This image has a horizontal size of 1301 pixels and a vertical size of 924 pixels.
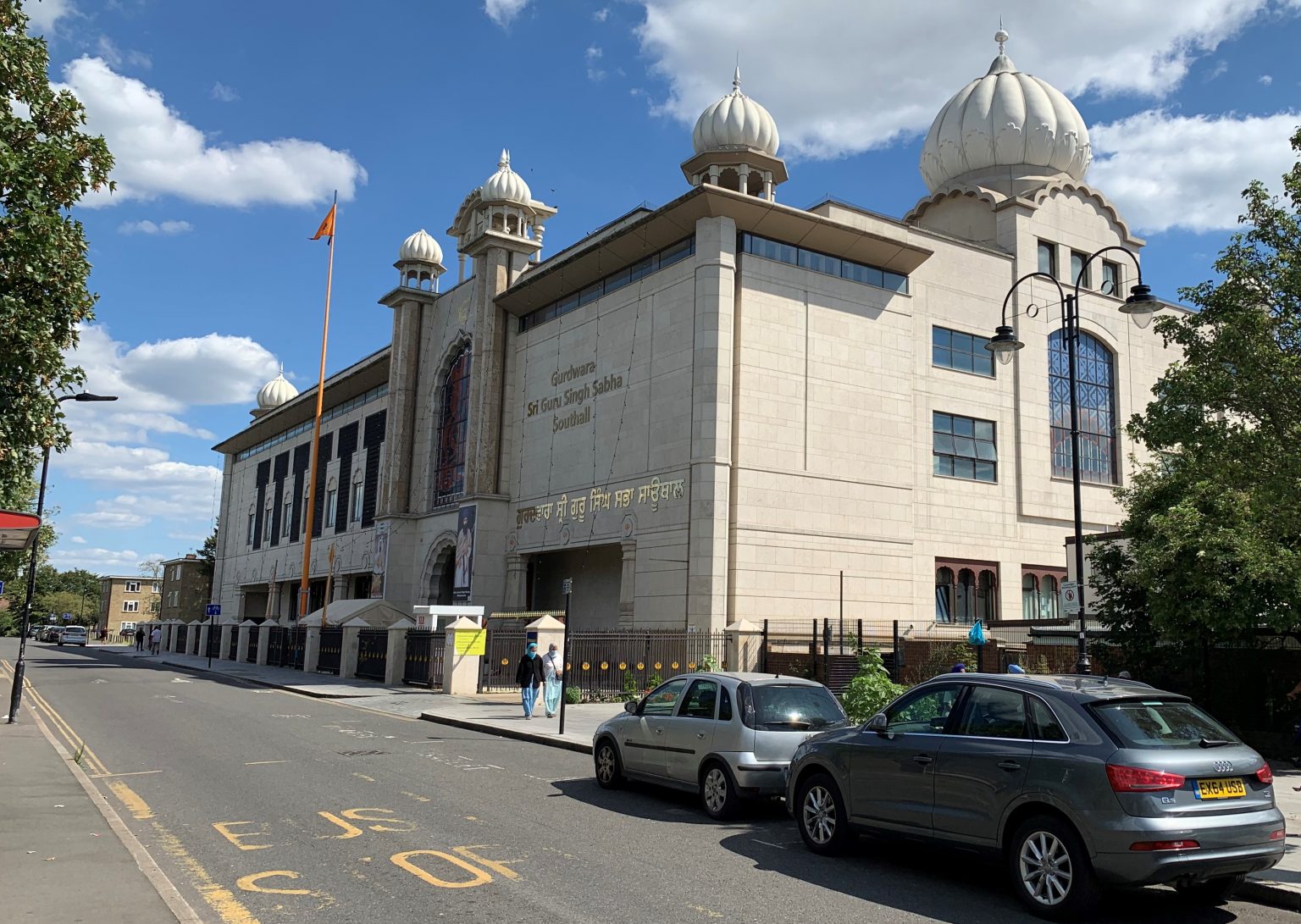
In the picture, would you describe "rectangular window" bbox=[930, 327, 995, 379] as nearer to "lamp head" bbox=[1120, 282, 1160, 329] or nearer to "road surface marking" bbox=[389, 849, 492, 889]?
"lamp head" bbox=[1120, 282, 1160, 329]

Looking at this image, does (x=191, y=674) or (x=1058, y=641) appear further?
(x=191, y=674)

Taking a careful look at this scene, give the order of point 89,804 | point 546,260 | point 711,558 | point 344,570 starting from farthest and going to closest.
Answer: point 344,570 → point 546,260 → point 711,558 → point 89,804

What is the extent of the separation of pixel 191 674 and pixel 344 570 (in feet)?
59.8

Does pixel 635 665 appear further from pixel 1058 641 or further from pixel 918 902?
pixel 918 902

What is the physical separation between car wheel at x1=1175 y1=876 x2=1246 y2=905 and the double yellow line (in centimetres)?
1237

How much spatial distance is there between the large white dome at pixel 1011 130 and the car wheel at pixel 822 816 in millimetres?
→ 38781

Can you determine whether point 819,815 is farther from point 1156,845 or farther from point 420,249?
point 420,249

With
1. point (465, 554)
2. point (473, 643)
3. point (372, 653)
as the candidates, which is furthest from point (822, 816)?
point (465, 554)

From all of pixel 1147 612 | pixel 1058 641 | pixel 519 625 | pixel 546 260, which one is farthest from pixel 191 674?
pixel 1147 612

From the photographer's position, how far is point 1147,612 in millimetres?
18172

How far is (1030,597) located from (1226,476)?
89.6 feet

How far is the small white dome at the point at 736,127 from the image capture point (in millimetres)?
36969

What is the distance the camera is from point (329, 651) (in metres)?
39.8

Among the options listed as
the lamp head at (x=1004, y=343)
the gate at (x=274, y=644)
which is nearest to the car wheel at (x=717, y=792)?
the lamp head at (x=1004, y=343)
